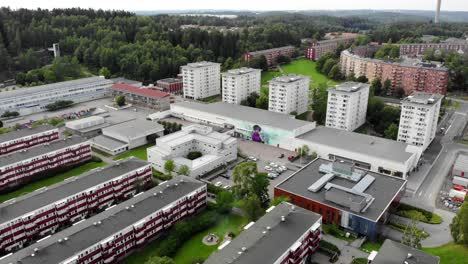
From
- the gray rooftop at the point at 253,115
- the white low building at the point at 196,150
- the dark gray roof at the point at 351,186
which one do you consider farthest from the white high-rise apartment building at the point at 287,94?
the dark gray roof at the point at 351,186

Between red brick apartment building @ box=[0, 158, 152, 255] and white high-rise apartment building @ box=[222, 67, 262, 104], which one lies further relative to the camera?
white high-rise apartment building @ box=[222, 67, 262, 104]

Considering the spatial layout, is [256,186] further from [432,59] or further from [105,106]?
[432,59]

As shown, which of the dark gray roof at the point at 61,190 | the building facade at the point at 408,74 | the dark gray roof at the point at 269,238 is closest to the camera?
the dark gray roof at the point at 269,238

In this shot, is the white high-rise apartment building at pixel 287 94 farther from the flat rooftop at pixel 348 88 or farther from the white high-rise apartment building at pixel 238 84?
the white high-rise apartment building at pixel 238 84

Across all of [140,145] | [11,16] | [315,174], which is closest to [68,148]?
[140,145]

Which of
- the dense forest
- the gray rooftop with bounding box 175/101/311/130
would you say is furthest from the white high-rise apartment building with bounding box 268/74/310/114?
the dense forest

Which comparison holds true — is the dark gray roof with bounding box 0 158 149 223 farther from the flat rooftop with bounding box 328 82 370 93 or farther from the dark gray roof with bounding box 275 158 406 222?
the flat rooftop with bounding box 328 82 370 93

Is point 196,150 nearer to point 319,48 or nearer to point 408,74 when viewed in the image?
point 408,74
